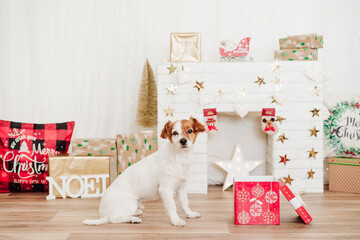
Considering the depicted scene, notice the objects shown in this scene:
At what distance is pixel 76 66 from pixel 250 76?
1.66 m

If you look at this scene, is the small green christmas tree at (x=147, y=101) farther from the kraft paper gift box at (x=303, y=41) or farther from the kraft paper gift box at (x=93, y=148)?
the kraft paper gift box at (x=303, y=41)

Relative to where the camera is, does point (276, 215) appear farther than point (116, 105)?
No

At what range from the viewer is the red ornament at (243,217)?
201 centimetres

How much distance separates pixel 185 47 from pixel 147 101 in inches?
22.7

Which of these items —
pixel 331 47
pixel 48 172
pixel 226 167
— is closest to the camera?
pixel 48 172

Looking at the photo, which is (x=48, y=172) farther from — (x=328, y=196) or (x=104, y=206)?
(x=328, y=196)

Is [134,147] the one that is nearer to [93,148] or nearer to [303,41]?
[93,148]

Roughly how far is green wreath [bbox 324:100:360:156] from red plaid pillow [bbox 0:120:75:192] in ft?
7.54

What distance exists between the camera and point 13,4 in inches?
129

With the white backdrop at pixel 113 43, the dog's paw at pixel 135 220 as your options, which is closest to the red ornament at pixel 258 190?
the dog's paw at pixel 135 220

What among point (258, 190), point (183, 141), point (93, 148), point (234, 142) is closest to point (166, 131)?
point (183, 141)

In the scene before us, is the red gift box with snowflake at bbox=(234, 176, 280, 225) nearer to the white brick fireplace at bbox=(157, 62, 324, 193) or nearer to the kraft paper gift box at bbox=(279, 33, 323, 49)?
the white brick fireplace at bbox=(157, 62, 324, 193)

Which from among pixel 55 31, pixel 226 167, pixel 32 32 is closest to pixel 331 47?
pixel 226 167

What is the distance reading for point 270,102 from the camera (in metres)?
2.85
